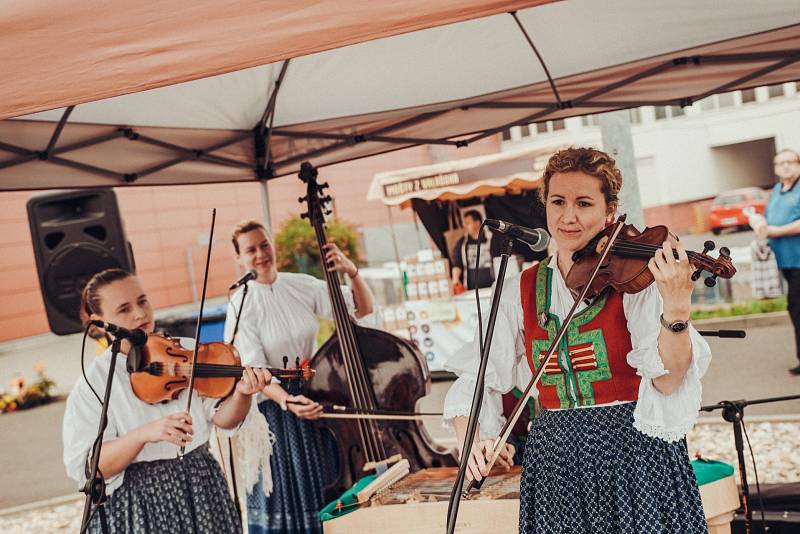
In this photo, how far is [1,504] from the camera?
6.43 metres

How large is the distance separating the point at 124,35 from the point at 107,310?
4.47 feet

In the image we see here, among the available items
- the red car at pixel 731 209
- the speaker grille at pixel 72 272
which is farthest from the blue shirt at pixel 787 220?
the red car at pixel 731 209

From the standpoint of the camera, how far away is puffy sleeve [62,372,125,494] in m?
2.54

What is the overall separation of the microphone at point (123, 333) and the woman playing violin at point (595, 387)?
926 mm

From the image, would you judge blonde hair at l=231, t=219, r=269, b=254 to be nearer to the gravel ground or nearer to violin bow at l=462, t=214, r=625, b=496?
violin bow at l=462, t=214, r=625, b=496

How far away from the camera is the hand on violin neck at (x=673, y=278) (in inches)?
67.4

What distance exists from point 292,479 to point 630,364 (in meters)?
2.05

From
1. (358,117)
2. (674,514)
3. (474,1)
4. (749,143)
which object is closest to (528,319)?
(674,514)

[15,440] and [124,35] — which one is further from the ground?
[124,35]

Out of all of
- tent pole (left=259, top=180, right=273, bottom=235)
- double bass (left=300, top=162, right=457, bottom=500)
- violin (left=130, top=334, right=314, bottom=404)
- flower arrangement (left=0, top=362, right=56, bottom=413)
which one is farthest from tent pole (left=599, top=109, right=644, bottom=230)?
flower arrangement (left=0, top=362, right=56, bottom=413)

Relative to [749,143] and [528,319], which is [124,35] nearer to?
[528,319]

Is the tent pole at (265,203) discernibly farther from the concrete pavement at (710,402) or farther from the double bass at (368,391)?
the concrete pavement at (710,402)

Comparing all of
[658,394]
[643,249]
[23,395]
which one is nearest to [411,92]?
[643,249]

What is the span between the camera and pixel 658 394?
74.4 inches
